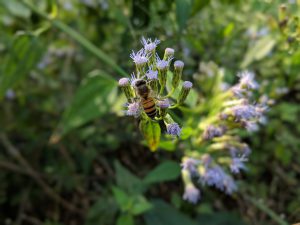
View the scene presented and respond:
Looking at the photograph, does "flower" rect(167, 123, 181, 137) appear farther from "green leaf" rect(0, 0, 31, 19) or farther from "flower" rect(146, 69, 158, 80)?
"green leaf" rect(0, 0, 31, 19)

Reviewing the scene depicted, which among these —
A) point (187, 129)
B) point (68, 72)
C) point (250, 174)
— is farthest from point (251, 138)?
point (68, 72)

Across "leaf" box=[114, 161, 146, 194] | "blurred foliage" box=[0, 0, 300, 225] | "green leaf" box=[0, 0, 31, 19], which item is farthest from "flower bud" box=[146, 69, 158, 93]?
"green leaf" box=[0, 0, 31, 19]

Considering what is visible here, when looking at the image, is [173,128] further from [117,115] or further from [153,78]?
[117,115]

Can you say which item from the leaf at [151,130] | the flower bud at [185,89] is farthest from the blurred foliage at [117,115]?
the flower bud at [185,89]

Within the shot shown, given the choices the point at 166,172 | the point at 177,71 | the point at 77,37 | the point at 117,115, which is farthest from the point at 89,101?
the point at 177,71

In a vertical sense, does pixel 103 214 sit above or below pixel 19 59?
below

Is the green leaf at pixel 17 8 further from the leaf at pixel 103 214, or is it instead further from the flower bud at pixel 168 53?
the flower bud at pixel 168 53

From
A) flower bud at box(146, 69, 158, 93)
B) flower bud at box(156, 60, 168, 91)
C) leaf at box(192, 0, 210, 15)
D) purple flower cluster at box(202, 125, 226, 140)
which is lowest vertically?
flower bud at box(146, 69, 158, 93)
